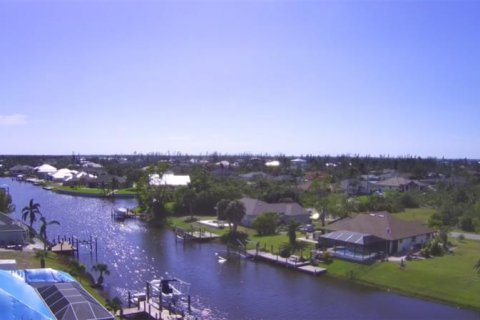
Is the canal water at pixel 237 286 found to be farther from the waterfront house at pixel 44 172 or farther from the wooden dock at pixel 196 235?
the waterfront house at pixel 44 172

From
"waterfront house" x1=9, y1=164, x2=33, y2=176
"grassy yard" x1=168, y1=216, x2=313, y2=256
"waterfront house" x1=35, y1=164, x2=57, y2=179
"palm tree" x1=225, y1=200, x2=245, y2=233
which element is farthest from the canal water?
"waterfront house" x1=9, y1=164, x2=33, y2=176

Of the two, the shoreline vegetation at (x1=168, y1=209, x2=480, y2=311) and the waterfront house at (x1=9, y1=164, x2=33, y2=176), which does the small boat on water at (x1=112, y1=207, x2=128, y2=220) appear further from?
the waterfront house at (x1=9, y1=164, x2=33, y2=176)

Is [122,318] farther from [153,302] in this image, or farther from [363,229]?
[363,229]

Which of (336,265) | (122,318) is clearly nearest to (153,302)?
(122,318)

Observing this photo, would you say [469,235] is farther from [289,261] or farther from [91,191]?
[91,191]

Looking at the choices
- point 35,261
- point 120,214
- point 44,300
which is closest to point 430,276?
point 44,300

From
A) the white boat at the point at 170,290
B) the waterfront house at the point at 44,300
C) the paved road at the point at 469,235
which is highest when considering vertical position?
the waterfront house at the point at 44,300

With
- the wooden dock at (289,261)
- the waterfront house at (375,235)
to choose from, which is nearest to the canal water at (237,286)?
the wooden dock at (289,261)
